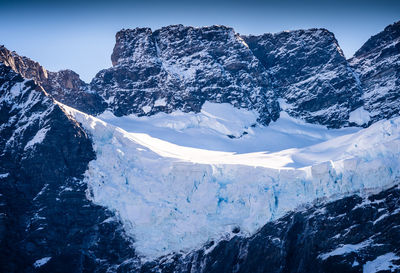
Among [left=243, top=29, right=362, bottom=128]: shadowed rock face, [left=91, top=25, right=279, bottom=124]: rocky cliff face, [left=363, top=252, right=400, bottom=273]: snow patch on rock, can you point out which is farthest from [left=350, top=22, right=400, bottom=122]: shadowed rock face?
[left=363, top=252, right=400, bottom=273]: snow patch on rock

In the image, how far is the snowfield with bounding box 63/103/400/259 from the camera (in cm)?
6700

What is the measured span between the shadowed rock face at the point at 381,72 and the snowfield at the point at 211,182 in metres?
27.7

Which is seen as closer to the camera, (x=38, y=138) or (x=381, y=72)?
(x=38, y=138)

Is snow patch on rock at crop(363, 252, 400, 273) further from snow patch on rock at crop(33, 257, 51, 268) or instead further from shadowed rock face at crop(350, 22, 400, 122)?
shadowed rock face at crop(350, 22, 400, 122)

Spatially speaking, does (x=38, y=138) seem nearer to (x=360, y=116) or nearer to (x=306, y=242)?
(x=306, y=242)

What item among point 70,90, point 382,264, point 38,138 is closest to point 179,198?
point 38,138

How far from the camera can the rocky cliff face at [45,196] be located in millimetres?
66125

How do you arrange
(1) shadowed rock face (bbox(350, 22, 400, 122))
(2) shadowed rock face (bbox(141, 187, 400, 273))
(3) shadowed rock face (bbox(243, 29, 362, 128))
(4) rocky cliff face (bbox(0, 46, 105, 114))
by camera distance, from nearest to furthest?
(2) shadowed rock face (bbox(141, 187, 400, 273)) → (1) shadowed rock face (bbox(350, 22, 400, 122)) → (4) rocky cliff face (bbox(0, 46, 105, 114)) → (3) shadowed rock face (bbox(243, 29, 362, 128))

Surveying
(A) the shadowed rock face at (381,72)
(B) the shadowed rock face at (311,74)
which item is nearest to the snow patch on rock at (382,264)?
(A) the shadowed rock face at (381,72)

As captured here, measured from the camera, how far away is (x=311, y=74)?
120 metres

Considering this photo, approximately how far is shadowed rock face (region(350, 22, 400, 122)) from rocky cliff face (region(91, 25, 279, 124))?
1960cm

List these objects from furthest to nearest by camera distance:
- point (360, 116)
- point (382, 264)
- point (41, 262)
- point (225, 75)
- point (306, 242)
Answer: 1. point (225, 75)
2. point (360, 116)
3. point (306, 242)
4. point (41, 262)
5. point (382, 264)

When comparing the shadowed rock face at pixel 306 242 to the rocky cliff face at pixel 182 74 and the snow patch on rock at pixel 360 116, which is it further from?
the rocky cliff face at pixel 182 74

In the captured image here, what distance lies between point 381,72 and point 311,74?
1476cm
